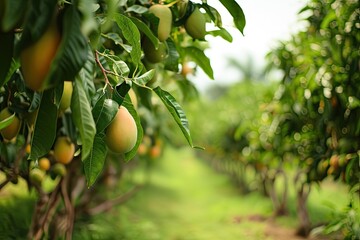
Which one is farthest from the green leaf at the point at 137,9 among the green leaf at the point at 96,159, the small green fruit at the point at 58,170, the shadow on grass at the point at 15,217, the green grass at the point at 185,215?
the green grass at the point at 185,215

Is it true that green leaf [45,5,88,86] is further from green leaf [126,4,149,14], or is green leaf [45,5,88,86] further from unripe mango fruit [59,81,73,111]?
green leaf [126,4,149,14]

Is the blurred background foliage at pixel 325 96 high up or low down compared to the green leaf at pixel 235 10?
down

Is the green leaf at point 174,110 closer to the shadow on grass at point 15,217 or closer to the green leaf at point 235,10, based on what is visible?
the green leaf at point 235,10

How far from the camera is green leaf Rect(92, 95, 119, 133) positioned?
23.2 inches

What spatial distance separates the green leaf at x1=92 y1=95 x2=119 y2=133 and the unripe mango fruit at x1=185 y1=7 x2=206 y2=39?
37 centimetres

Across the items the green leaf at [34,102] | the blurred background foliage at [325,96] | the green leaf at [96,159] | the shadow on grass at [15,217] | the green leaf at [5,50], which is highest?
the green leaf at [5,50]

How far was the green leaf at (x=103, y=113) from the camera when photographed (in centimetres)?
59

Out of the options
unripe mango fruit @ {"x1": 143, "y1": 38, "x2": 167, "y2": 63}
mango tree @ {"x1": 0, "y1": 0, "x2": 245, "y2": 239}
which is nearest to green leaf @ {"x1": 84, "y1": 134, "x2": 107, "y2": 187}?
mango tree @ {"x1": 0, "y1": 0, "x2": 245, "y2": 239}

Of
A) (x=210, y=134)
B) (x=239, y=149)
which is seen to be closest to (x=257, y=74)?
(x=210, y=134)

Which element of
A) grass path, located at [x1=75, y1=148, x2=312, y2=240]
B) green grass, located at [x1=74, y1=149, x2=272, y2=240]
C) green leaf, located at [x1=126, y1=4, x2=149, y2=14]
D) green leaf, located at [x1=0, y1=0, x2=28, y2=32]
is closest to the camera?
green leaf, located at [x1=0, y1=0, x2=28, y2=32]

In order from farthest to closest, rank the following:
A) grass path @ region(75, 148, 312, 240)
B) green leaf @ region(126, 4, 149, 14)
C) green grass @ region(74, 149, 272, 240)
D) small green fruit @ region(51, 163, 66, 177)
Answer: green grass @ region(74, 149, 272, 240) < grass path @ region(75, 148, 312, 240) < small green fruit @ region(51, 163, 66, 177) < green leaf @ region(126, 4, 149, 14)

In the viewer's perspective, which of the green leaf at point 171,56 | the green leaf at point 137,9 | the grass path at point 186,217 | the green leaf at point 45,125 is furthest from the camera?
the grass path at point 186,217

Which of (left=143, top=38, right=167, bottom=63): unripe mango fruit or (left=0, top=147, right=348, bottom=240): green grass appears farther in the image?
(left=0, top=147, right=348, bottom=240): green grass

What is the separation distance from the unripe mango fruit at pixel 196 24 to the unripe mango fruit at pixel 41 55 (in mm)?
493
